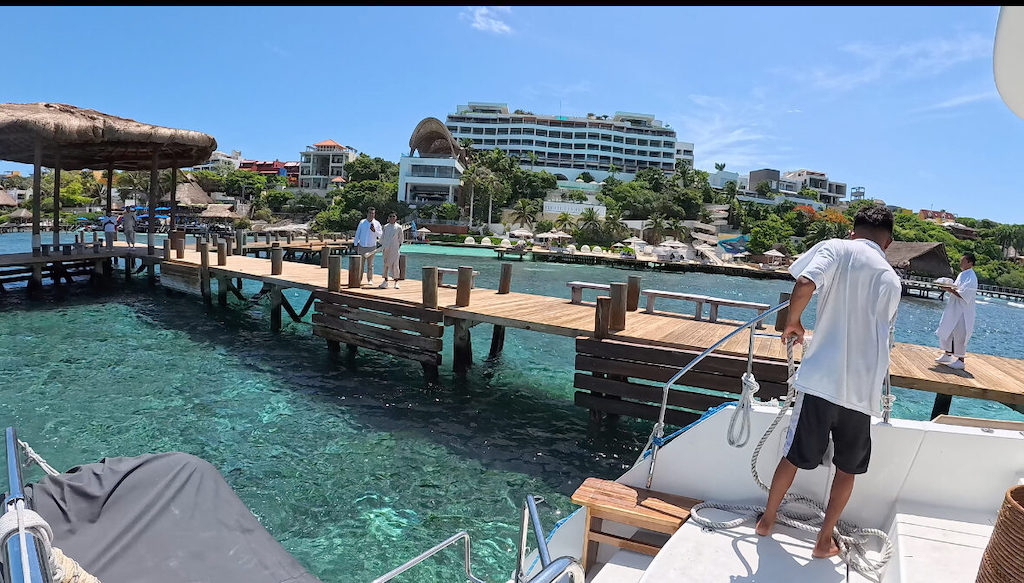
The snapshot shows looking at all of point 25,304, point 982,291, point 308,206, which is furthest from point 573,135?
point 25,304

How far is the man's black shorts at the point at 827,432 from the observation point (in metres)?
3.26

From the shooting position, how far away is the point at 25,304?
17.0 meters

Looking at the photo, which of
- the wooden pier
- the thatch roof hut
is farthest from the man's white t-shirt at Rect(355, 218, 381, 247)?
the thatch roof hut

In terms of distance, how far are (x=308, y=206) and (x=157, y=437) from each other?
7779 cm

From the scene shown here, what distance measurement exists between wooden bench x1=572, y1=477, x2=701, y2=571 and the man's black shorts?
90cm

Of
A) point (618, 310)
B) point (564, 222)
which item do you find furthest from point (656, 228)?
point (618, 310)

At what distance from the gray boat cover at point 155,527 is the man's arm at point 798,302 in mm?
3148

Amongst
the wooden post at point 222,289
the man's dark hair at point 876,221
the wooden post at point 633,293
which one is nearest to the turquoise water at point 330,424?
the wooden post at point 633,293

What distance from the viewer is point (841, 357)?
3205 mm

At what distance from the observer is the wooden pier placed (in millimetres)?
7945

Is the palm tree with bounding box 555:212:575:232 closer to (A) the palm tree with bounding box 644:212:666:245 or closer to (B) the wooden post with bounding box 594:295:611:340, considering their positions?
(A) the palm tree with bounding box 644:212:666:245

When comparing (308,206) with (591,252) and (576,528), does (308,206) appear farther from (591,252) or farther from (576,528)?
(576,528)

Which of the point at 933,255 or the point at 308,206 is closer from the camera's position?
the point at 933,255

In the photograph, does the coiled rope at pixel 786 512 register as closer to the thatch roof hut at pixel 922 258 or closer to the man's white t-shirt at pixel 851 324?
the man's white t-shirt at pixel 851 324
